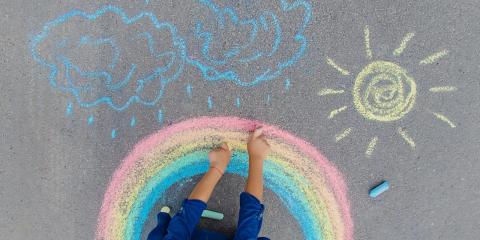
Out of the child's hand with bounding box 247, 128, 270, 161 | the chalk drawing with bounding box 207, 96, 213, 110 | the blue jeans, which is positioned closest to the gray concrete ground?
the chalk drawing with bounding box 207, 96, 213, 110

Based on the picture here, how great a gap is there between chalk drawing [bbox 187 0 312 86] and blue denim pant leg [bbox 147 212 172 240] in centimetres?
94

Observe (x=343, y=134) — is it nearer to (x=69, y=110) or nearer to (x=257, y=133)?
(x=257, y=133)

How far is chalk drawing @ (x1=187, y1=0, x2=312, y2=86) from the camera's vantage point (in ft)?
7.30

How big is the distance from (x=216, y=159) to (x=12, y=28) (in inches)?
65.1

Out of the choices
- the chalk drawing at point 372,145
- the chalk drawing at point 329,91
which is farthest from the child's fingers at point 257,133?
the chalk drawing at point 372,145

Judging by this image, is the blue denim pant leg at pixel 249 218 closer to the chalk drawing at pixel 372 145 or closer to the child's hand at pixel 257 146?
the child's hand at pixel 257 146

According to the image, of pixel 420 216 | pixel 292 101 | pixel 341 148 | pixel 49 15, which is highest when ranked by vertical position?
pixel 49 15

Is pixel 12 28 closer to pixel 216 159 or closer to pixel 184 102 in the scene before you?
pixel 184 102

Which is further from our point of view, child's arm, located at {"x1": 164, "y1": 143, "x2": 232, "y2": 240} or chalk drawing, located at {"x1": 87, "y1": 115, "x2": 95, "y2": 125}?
chalk drawing, located at {"x1": 87, "y1": 115, "x2": 95, "y2": 125}

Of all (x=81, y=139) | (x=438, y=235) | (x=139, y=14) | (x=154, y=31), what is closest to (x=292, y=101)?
(x=154, y=31)

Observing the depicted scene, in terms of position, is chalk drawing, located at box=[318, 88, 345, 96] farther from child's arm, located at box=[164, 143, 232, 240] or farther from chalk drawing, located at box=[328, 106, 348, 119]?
child's arm, located at box=[164, 143, 232, 240]

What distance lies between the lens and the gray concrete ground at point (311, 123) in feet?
7.20

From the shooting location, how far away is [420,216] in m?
2.28

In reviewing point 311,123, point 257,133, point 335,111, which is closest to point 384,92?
point 335,111
